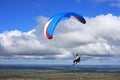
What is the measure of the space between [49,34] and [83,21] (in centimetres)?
689

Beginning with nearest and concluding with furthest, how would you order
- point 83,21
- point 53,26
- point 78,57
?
point 53,26 → point 78,57 → point 83,21

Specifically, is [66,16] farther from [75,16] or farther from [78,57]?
[78,57]

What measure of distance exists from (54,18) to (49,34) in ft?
8.27

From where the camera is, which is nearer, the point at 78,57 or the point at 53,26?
the point at 53,26

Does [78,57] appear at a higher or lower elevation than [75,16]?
lower

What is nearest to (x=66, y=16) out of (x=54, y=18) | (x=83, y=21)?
(x=54, y=18)

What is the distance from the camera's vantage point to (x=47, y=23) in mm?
34156

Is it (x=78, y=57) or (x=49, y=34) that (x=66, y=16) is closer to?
(x=49, y=34)

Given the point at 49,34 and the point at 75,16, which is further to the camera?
the point at 75,16

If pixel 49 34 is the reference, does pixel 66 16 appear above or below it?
above

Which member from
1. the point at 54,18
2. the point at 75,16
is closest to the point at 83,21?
the point at 75,16

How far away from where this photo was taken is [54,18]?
32.8 meters

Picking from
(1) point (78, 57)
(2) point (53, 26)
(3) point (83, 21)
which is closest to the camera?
(2) point (53, 26)

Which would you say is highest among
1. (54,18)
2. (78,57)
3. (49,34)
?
(54,18)
